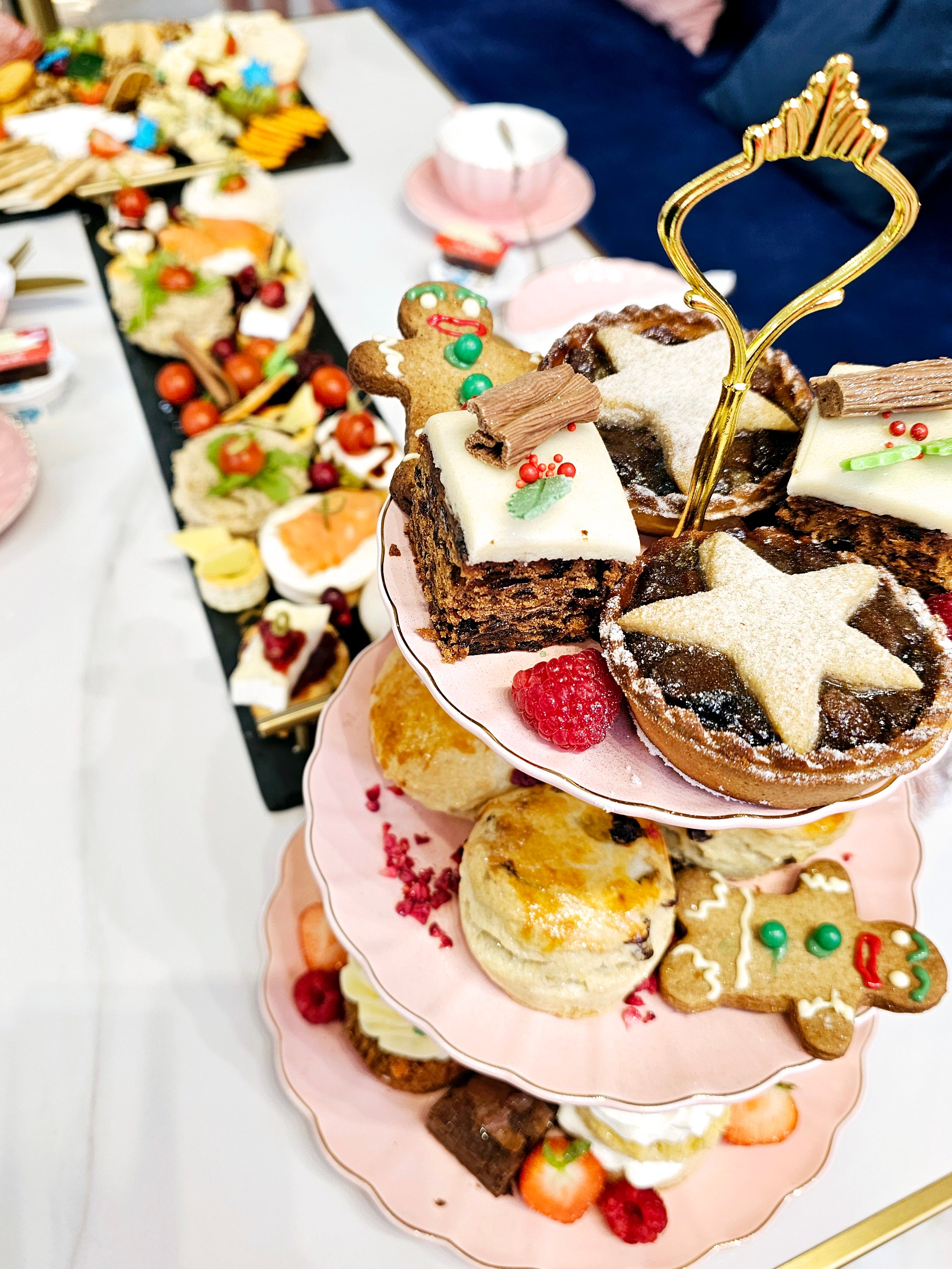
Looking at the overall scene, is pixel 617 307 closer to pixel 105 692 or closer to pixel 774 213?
pixel 774 213

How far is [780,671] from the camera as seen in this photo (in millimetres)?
1079

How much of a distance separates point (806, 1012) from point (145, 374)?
2.77 meters

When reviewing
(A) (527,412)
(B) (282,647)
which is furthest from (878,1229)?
(B) (282,647)

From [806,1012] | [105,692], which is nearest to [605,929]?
[806,1012]

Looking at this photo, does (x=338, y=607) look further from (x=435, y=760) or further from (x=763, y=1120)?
(x=763, y=1120)

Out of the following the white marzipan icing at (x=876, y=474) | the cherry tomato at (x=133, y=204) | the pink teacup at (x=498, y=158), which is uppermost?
the white marzipan icing at (x=876, y=474)

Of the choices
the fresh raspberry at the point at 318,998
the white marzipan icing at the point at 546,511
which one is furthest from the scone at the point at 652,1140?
the white marzipan icing at the point at 546,511

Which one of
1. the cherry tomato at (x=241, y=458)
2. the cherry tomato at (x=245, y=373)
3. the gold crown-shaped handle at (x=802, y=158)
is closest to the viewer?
the gold crown-shaped handle at (x=802, y=158)

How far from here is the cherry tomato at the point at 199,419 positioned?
9.30ft

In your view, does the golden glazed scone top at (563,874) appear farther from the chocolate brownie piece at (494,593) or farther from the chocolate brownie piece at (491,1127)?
the chocolate brownie piece at (491,1127)

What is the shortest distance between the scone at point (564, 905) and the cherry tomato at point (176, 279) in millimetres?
2375

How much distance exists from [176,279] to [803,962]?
280 centimetres

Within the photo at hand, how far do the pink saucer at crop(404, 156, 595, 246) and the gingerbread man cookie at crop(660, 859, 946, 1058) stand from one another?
2704 millimetres

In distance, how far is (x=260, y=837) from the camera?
2.06 meters
